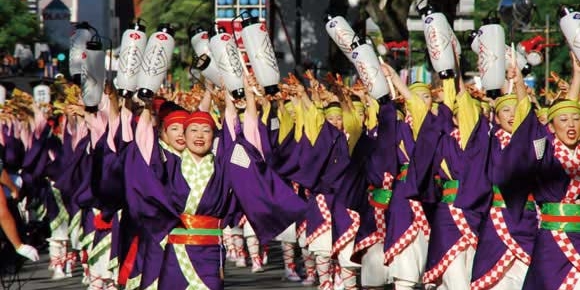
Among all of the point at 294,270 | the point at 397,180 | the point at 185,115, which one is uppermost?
the point at 185,115

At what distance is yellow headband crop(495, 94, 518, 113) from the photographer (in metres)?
10.9

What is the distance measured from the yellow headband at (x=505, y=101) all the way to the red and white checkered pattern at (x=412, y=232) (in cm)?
169

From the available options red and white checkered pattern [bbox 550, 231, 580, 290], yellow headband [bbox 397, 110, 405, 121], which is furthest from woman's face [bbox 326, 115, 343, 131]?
red and white checkered pattern [bbox 550, 231, 580, 290]

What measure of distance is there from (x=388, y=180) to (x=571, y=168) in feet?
12.7

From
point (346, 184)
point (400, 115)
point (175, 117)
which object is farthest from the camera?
point (346, 184)

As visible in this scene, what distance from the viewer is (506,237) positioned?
10.8m

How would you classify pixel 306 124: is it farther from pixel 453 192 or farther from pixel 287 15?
pixel 287 15

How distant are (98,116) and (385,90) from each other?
251 centimetres

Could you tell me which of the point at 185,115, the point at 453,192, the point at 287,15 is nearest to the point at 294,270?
the point at 453,192

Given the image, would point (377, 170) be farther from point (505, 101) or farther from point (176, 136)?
point (176, 136)

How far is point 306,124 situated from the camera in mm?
15484

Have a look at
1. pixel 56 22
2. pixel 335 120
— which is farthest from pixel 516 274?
pixel 56 22

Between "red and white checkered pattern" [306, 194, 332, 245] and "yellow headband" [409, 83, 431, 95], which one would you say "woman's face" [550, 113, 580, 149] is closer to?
"yellow headband" [409, 83, 431, 95]

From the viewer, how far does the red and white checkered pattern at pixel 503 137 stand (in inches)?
426
